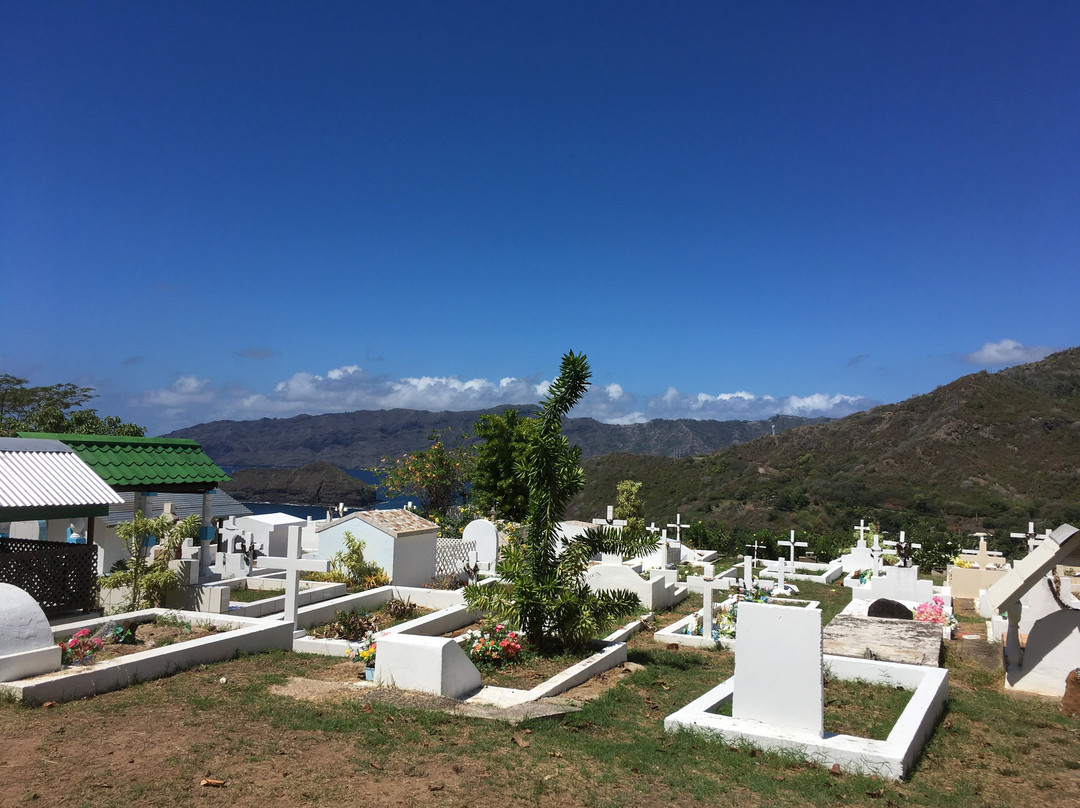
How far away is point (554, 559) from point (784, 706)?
412 cm

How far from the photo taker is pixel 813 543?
86.6 ft

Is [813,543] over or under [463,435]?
under

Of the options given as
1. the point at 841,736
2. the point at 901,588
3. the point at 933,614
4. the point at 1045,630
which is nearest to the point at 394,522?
the point at 933,614

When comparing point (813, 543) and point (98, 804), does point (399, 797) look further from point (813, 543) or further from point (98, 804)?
point (813, 543)

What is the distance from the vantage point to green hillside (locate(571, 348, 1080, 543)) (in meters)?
41.0

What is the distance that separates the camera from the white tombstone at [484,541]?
18656 mm

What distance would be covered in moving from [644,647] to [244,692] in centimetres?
619

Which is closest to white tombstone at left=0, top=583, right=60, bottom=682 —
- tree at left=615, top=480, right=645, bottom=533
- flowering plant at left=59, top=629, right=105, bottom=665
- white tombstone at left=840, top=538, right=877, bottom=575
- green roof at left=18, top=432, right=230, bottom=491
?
flowering plant at left=59, top=629, right=105, bottom=665

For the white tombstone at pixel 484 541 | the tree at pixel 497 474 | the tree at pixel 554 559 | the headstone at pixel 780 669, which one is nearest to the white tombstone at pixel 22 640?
the tree at pixel 554 559

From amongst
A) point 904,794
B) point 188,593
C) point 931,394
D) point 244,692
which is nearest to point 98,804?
point 244,692

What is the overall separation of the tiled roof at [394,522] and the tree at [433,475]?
26.9 feet

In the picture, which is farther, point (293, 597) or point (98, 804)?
point (293, 597)

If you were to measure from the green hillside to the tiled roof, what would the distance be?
85.0ft

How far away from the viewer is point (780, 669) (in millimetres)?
6625
